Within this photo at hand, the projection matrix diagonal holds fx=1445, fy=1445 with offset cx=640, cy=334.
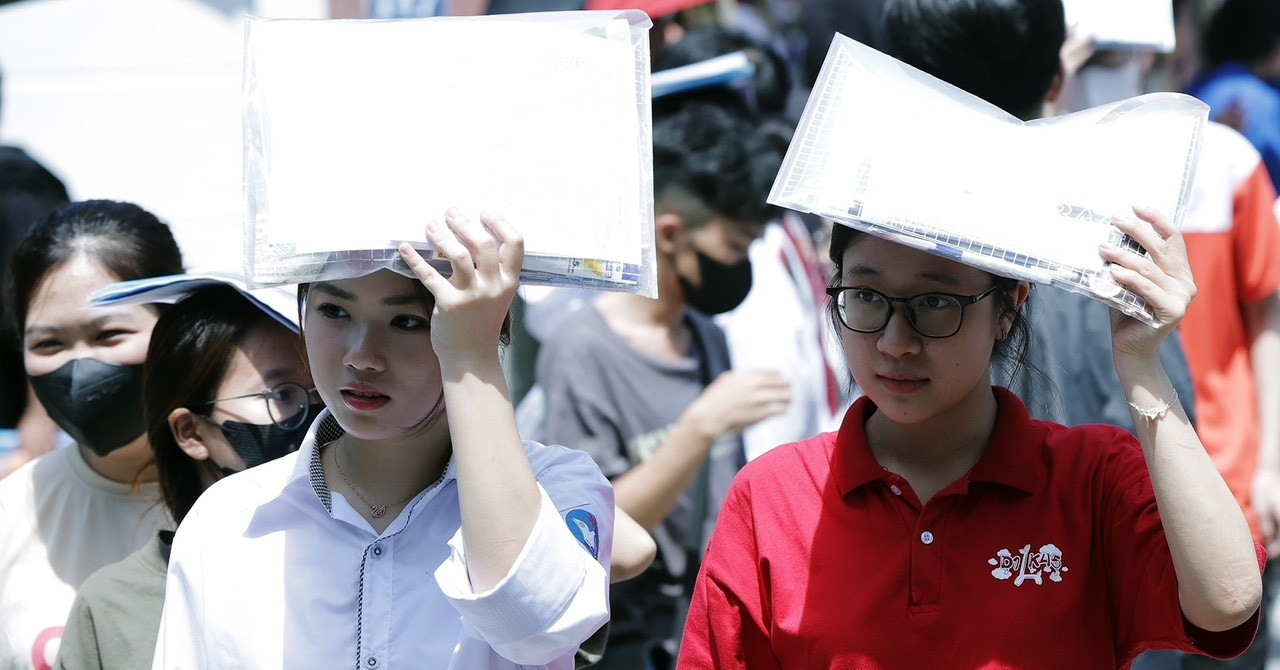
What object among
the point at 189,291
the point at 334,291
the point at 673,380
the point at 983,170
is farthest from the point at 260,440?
the point at 673,380

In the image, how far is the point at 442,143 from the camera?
1738mm

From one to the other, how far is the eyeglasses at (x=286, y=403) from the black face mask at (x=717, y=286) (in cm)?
162

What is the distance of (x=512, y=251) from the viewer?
1.68 meters

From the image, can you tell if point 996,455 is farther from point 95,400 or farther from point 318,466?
point 95,400

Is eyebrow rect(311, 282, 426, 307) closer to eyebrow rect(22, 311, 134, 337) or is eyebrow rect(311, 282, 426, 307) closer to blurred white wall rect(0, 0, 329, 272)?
eyebrow rect(22, 311, 134, 337)

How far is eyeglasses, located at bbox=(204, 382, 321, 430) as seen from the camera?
2375 mm

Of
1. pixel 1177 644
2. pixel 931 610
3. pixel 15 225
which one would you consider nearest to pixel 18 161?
pixel 15 225

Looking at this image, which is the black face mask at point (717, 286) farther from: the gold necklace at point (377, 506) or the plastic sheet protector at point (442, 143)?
the plastic sheet protector at point (442, 143)

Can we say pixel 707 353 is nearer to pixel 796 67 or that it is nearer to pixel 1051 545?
pixel 1051 545

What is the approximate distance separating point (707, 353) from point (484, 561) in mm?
2200

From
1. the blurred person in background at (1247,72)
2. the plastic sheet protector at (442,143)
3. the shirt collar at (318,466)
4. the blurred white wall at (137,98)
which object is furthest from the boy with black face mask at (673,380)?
the blurred person in background at (1247,72)

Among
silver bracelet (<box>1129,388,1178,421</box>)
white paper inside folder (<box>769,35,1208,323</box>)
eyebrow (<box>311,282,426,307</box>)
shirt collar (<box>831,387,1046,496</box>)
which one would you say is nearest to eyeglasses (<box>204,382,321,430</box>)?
eyebrow (<box>311,282,426,307</box>)

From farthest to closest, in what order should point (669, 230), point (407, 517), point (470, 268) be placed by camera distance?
point (669, 230), point (407, 517), point (470, 268)

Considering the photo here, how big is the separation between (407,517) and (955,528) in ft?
2.43
